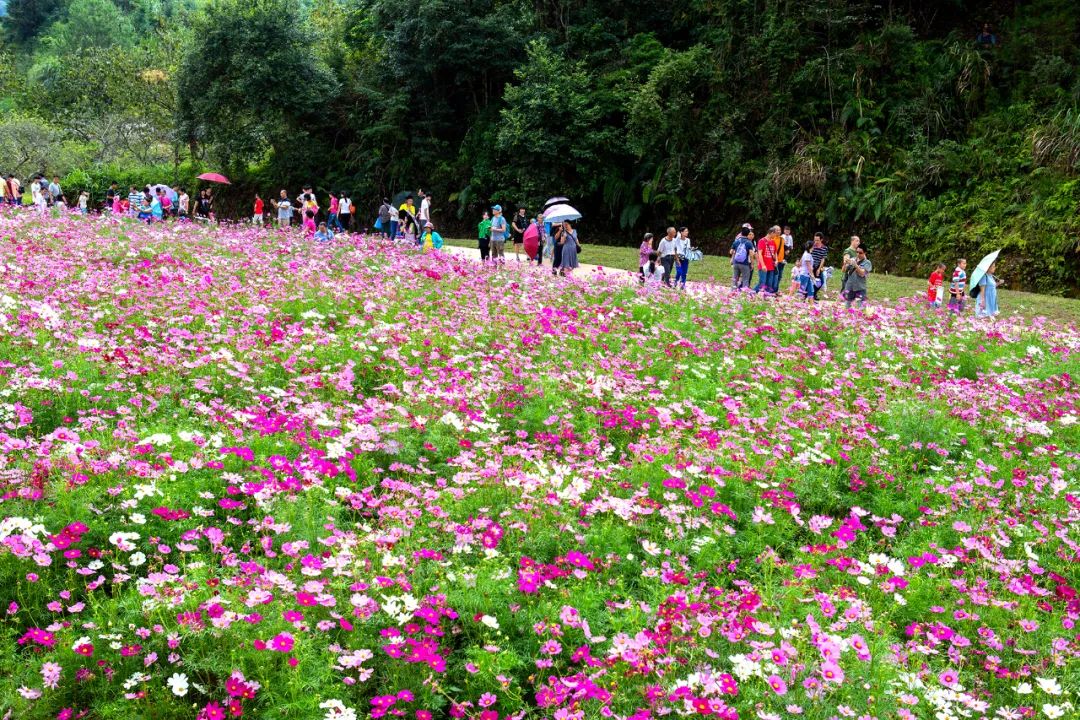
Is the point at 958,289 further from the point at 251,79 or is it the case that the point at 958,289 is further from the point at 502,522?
the point at 251,79

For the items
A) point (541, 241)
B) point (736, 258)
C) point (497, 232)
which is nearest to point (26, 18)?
point (541, 241)

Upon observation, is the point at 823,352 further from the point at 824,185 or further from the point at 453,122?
the point at 453,122

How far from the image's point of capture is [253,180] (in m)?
39.0

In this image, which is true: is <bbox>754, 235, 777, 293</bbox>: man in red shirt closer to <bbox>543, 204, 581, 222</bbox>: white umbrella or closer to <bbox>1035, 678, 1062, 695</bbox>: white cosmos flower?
<bbox>543, 204, 581, 222</bbox>: white umbrella

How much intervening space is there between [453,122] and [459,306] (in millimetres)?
25849

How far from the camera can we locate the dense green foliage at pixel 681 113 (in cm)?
2169

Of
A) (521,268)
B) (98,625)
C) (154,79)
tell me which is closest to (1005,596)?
(98,625)

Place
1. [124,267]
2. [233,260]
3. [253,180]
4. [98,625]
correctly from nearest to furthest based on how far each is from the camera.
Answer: [98,625]
[124,267]
[233,260]
[253,180]

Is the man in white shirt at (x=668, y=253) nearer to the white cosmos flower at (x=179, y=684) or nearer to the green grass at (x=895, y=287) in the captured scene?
the green grass at (x=895, y=287)

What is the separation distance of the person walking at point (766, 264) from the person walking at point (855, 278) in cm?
156

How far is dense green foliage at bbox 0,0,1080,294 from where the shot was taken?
2169 centimetres


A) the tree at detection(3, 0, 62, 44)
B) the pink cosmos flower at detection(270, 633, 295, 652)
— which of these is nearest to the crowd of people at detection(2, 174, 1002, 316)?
the pink cosmos flower at detection(270, 633, 295, 652)

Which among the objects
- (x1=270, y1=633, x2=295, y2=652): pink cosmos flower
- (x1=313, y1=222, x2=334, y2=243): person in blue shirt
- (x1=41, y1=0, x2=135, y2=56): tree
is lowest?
(x1=270, y1=633, x2=295, y2=652): pink cosmos flower

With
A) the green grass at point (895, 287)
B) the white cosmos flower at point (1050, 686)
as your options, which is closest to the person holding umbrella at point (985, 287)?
the green grass at point (895, 287)
